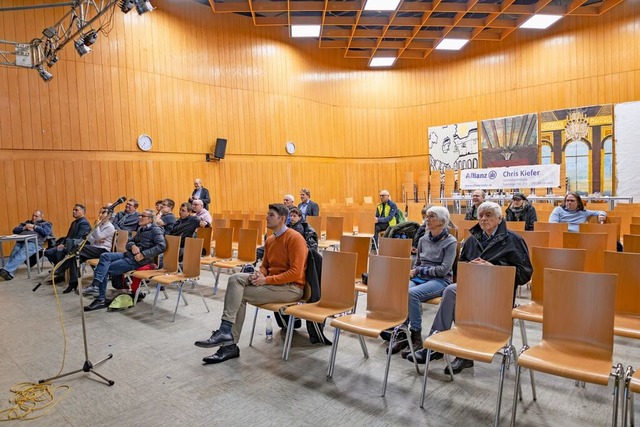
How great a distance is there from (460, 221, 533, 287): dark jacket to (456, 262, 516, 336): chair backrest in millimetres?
418

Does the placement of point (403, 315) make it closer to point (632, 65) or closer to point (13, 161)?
point (13, 161)

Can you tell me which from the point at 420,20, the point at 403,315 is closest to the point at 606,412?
the point at 403,315

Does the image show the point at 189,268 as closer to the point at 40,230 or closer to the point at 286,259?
the point at 286,259

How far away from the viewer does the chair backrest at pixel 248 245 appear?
558 centimetres

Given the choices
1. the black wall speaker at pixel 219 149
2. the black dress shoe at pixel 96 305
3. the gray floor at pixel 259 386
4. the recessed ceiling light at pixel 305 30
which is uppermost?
the recessed ceiling light at pixel 305 30

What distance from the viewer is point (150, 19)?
1048 centimetres

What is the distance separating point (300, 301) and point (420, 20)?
10.5 m

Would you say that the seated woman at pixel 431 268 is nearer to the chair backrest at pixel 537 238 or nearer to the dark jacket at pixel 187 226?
the chair backrest at pixel 537 238

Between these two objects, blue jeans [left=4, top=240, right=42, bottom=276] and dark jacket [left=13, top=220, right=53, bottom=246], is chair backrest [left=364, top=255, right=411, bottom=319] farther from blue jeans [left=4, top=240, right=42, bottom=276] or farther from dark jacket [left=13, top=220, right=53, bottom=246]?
dark jacket [left=13, top=220, right=53, bottom=246]

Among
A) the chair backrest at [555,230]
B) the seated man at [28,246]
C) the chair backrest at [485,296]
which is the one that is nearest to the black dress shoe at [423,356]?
the chair backrest at [485,296]

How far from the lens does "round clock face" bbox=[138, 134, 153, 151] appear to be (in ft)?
33.5

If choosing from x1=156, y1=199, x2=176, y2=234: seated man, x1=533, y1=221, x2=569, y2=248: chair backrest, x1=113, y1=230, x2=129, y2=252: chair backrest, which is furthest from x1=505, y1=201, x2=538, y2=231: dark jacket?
x1=113, y1=230, x2=129, y2=252: chair backrest

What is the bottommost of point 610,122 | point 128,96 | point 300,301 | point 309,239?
point 300,301

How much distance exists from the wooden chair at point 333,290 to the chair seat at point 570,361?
139 cm
